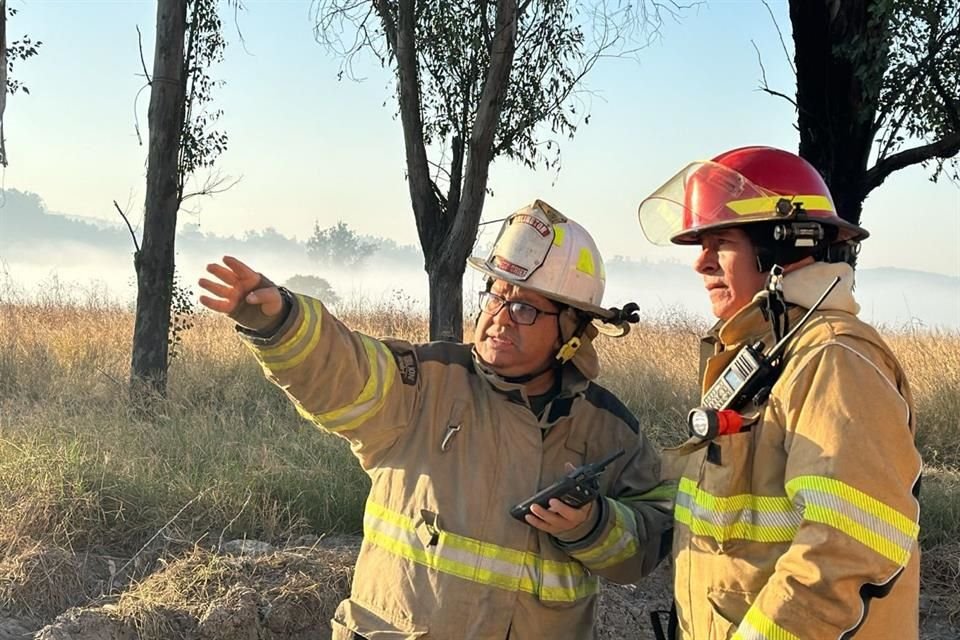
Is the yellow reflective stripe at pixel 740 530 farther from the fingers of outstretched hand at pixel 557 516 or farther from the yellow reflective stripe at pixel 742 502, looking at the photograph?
the fingers of outstretched hand at pixel 557 516

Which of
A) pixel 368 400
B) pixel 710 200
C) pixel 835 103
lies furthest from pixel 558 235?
pixel 835 103

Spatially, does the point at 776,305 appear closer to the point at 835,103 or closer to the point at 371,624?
the point at 371,624

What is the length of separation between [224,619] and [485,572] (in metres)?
1.99

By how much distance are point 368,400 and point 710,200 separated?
1013mm

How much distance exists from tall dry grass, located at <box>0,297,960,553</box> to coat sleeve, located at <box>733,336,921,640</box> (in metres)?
3.58

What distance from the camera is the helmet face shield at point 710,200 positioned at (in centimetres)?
198

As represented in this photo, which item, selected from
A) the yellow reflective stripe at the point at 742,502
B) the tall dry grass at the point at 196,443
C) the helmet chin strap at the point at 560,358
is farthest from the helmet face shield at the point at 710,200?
the tall dry grass at the point at 196,443

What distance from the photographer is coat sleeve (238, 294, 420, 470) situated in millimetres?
2205

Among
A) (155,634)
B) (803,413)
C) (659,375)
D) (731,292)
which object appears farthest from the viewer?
(659,375)

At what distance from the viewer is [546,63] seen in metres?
7.09

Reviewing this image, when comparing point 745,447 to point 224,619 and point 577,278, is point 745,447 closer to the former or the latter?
point 577,278

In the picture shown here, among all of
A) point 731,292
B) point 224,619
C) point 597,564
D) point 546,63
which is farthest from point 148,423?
point 731,292

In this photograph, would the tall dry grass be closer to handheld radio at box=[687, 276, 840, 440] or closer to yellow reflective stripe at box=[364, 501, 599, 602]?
yellow reflective stripe at box=[364, 501, 599, 602]

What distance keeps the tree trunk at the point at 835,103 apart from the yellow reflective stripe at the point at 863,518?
4.13 meters
